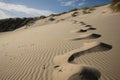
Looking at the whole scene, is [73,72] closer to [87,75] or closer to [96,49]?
[87,75]

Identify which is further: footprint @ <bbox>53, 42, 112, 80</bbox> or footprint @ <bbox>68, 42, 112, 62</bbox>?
footprint @ <bbox>68, 42, 112, 62</bbox>

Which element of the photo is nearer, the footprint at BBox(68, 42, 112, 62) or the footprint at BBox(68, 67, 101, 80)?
the footprint at BBox(68, 67, 101, 80)

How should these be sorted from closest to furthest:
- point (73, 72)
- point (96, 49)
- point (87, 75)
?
point (87, 75) → point (73, 72) → point (96, 49)

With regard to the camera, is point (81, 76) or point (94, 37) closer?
point (81, 76)

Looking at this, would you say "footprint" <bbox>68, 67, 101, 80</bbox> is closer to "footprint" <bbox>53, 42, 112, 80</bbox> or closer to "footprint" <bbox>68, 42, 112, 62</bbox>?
"footprint" <bbox>53, 42, 112, 80</bbox>

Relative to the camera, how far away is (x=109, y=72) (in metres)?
5.25

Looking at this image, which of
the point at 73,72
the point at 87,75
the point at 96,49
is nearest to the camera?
the point at 87,75

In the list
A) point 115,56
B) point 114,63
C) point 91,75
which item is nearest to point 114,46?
point 115,56

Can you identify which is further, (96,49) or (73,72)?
(96,49)

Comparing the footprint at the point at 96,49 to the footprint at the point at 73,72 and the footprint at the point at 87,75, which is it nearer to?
the footprint at the point at 73,72

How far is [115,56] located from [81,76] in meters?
2.18

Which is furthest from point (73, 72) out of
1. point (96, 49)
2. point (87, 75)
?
point (96, 49)

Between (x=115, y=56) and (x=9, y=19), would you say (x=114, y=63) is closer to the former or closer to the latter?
(x=115, y=56)

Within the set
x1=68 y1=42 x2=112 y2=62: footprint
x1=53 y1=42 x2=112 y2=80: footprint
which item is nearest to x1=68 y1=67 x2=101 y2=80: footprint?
x1=53 y1=42 x2=112 y2=80: footprint
